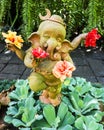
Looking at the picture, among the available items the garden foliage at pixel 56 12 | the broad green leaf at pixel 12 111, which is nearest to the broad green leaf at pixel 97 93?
the broad green leaf at pixel 12 111

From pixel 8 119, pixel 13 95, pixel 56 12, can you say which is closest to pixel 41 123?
pixel 8 119

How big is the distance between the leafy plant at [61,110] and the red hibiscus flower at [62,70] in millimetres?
184

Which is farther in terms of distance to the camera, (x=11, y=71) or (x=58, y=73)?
(x=11, y=71)

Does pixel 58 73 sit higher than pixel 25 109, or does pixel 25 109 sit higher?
pixel 58 73

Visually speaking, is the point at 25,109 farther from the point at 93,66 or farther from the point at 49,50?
the point at 93,66

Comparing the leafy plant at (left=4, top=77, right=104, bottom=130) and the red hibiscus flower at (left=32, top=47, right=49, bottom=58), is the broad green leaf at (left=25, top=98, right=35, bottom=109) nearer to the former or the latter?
the leafy plant at (left=4, top=77, right=104, bottom=130)

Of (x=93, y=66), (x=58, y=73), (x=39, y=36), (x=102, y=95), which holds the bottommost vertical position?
(x=93, y=66)

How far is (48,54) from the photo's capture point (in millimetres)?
1784

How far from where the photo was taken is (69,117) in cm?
180

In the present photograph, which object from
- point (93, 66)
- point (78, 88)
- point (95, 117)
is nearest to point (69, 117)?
point (95, 117)

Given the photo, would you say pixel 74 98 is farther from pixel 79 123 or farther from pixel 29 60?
pixel 29 60

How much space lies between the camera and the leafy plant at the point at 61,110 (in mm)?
1749

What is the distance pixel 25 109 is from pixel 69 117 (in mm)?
239

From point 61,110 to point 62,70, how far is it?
23 centimetres
